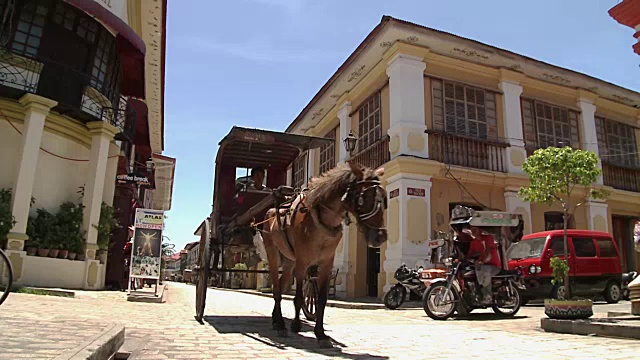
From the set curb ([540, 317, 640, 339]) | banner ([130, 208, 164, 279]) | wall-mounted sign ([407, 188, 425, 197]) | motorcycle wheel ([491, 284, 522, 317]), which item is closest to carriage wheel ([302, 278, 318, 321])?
curb ([540, 317, 640, 339])

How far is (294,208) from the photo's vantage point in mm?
5426

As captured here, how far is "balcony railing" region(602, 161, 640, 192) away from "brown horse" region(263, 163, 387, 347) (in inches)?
628

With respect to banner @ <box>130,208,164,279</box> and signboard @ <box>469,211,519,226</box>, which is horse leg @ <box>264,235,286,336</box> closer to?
signboard @ <box>469,211,519,226</box>

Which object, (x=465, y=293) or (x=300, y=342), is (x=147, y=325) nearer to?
(x=300, y=342)

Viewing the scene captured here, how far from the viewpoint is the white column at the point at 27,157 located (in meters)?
11.2

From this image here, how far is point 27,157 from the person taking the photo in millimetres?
11602

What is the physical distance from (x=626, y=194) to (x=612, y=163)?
1.26m

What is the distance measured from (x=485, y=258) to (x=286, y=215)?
553 cm

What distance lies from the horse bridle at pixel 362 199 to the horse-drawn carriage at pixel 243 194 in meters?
1.67

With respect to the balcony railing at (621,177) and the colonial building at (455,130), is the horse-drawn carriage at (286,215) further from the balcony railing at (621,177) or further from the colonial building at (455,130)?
the balcony railing at (621,177)

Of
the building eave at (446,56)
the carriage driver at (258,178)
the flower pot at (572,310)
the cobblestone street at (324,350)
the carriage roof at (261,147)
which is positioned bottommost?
the cobblestone street at (324,350)

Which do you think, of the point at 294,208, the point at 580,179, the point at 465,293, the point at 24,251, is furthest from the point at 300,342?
the point at 24,251

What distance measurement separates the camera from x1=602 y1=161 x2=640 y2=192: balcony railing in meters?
17.5

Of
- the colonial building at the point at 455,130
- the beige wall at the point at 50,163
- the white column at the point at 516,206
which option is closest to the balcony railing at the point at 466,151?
the colonial building at the point at 455,130
